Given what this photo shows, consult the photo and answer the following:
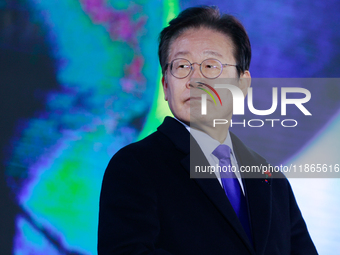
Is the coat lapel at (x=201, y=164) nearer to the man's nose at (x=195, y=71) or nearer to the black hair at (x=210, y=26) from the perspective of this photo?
the man's nose at (x=195, y=71)

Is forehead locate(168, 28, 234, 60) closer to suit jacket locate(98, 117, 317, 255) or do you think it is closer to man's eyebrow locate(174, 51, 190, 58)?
man's eyebrow locate(174, 51, 190, 58)

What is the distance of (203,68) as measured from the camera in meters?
1.43

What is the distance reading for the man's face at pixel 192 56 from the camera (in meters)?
1.41

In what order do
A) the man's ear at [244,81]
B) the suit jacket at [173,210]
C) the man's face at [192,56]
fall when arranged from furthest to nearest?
the man's ear at [244,81], the man's face at [192,56], the suit jacket at [173,210]

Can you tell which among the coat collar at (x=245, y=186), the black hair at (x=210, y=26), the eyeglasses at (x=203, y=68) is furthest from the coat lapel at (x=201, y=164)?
the black hair at (x=210, y=26)

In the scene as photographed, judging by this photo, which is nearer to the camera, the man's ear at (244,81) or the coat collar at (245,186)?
the coat collar at (245,186)

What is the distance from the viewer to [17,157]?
205 cm

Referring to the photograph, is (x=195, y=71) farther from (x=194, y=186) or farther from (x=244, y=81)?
(x=194, y=186)

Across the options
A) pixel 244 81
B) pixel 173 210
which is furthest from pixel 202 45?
pixel 173 210

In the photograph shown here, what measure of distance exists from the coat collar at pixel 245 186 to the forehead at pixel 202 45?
0.89 ft

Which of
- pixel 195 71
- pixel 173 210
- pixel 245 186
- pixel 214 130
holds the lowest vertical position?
pixel 173 210

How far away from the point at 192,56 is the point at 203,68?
6cm

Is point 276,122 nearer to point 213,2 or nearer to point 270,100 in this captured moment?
point 270,100

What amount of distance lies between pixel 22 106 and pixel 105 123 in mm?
474
